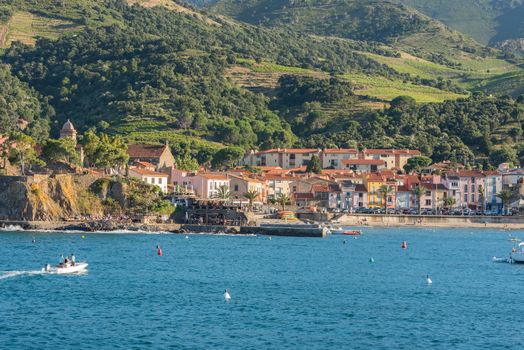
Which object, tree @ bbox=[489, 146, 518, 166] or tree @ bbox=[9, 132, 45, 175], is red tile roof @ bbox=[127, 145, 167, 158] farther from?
tree @ bbox=[489, 146, 518, 166]

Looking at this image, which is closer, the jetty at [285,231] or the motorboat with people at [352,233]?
the jetty at [285,231]

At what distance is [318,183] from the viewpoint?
134375 mm

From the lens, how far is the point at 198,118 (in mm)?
165500

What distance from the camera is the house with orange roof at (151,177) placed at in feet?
384

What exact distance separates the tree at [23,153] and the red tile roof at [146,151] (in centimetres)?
2523

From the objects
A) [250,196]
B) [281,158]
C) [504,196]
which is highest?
[281,158]

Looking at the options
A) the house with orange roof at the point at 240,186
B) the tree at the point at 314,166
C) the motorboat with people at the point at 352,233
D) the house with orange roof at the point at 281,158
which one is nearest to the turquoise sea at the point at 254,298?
the motorboat with people at the point at 352,233

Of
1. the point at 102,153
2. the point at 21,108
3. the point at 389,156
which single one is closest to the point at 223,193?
the point at 102,153

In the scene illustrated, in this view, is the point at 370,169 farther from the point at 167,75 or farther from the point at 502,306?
the point at 502,306

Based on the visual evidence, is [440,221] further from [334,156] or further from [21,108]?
[21,108]

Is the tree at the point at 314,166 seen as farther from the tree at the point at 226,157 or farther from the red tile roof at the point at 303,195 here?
the red tile roof at the point at 303,195

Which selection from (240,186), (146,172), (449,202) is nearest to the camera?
(146,172)

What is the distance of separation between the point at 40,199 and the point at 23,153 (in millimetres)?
8257

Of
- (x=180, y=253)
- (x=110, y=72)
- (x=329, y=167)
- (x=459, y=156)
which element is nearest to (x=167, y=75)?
(x=110, y=72)
